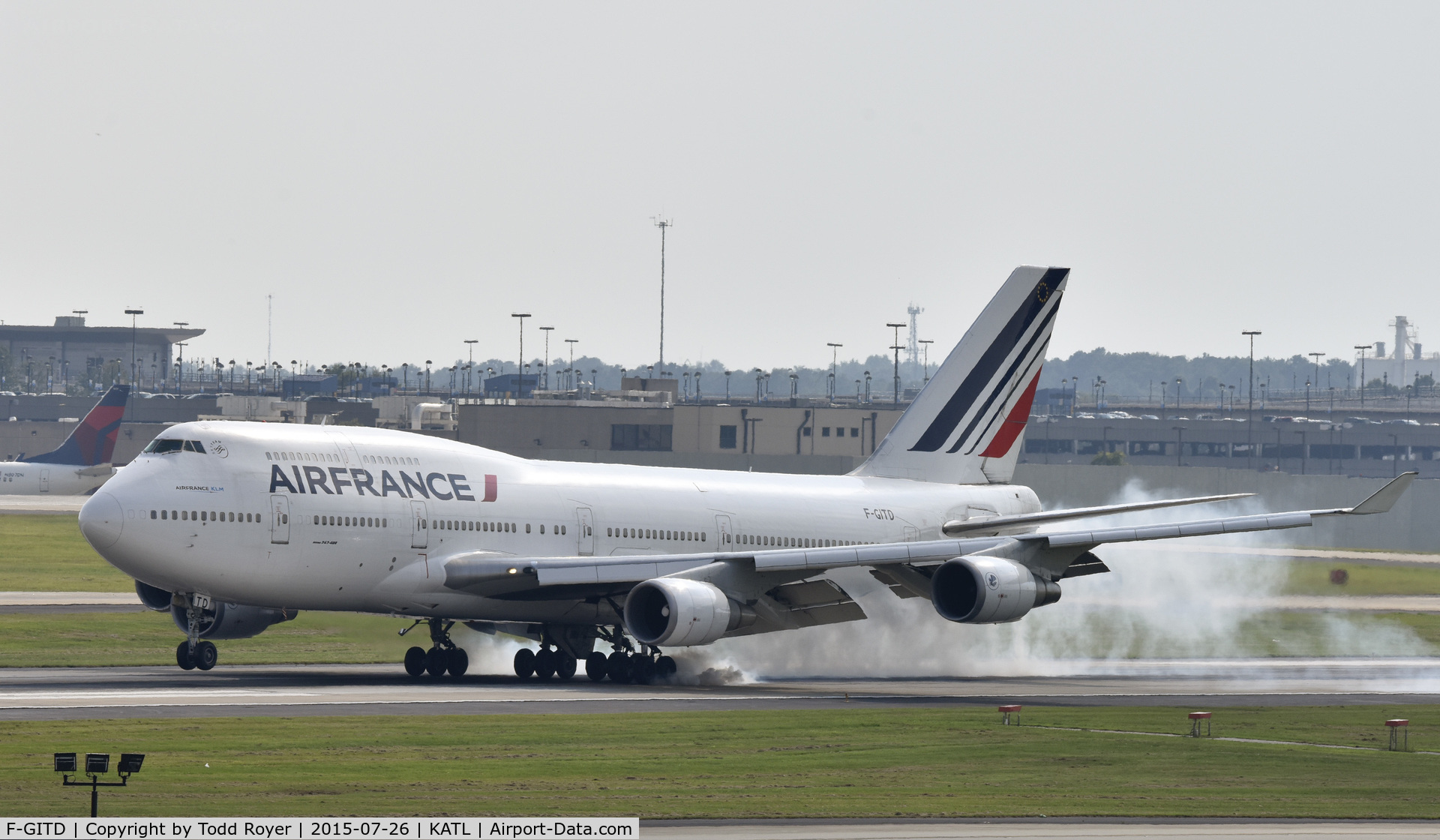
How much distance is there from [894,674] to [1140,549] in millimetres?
18768

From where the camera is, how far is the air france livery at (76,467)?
488 feet

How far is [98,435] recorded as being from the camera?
489 feet

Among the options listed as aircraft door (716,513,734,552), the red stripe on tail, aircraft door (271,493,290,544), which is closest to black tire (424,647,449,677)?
aircraft door (271,493,290,544)

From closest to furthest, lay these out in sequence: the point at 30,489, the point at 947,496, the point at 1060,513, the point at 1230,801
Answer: the point at 1230,801 < the point at 1060,513 < the point at 947,496 < the point at 30,489

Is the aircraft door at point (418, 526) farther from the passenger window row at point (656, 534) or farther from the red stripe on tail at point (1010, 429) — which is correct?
the red stripe on tail at point (1010, 429)

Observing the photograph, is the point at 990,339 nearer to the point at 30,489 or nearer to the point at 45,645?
the point at 45,645

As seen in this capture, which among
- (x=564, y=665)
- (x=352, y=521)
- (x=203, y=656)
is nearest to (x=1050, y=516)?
(x=564, y=665)

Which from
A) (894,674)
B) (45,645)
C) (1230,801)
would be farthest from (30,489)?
(1230,801)

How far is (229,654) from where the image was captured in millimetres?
54500

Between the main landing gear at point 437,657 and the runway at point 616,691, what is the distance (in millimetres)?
503

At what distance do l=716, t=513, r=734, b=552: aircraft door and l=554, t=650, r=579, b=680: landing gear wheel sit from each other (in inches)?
214

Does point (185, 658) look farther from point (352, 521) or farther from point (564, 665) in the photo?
point (564, 665)

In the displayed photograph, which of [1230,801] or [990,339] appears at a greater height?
[990,339]

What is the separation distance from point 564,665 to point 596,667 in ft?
4.67
